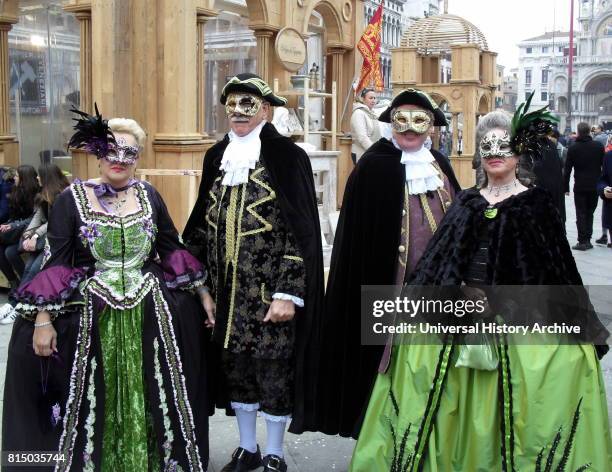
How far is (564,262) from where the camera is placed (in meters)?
3.05

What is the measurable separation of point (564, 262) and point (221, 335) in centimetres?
157

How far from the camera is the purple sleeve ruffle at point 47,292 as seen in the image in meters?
3.10

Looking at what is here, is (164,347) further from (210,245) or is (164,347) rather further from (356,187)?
(356,187)

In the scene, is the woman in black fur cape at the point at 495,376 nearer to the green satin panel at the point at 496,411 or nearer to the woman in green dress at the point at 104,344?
the green satin panel at the point at 496,411

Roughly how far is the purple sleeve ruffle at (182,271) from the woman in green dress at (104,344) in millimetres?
79

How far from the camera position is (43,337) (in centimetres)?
311

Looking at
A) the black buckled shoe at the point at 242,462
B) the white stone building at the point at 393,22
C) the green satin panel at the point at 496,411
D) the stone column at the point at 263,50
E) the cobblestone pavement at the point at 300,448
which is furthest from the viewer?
the white stone building at the point at 393,22

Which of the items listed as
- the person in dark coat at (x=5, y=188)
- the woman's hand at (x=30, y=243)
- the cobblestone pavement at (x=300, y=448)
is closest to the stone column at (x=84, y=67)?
the person in dark coat at (x=5, y=188)

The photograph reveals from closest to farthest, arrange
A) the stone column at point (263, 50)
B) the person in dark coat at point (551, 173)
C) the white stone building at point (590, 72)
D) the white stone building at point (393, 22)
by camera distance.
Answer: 1. the person in dark coat at point (551, 173)
2. the stone column at point (263, 50)
3. the white stone building at point (393, 22)
4. the white stone building at point (590, 72)

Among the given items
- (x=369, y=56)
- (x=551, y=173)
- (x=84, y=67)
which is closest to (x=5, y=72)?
(x=84, y=67)

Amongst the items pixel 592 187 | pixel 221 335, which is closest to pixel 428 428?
pixel 221 335

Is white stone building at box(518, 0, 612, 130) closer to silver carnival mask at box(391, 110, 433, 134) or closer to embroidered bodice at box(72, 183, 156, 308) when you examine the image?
silver carnival mask at box(391, 110, 433, 134)

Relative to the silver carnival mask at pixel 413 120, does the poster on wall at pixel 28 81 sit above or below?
above

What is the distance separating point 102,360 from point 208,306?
59 centimetres
